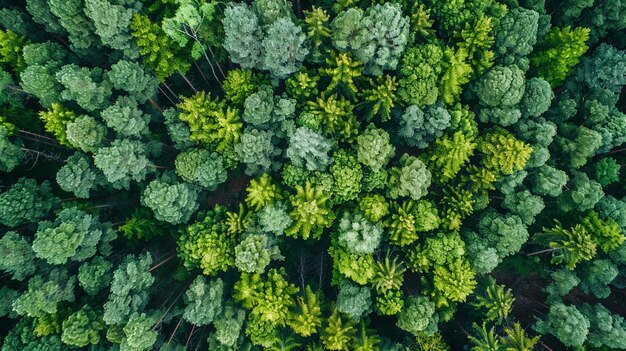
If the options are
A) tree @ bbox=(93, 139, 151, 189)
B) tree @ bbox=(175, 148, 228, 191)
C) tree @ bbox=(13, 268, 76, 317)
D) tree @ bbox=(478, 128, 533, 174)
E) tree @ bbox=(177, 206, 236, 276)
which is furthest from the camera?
tree @ bbox=(175, 148, 228, 191)

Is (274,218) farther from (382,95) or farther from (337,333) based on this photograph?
(382,95)

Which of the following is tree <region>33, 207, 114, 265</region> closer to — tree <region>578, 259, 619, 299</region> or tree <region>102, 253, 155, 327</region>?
tree <region>102, 253, 155, 327</region>

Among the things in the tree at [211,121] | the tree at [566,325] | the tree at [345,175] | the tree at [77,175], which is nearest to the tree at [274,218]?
the tree at [345,175]

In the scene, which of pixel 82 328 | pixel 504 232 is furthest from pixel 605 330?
pixel 82 328

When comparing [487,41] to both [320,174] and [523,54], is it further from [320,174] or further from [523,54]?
[320,174]

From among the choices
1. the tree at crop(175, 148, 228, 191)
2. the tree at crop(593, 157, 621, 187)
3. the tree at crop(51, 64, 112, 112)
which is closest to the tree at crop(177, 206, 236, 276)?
the tree at crop(175, 148, 228, 191)

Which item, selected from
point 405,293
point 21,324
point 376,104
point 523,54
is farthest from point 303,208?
point 21,324

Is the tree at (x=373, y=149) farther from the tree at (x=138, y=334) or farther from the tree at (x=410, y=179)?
the tree at (x=138, y=334)
